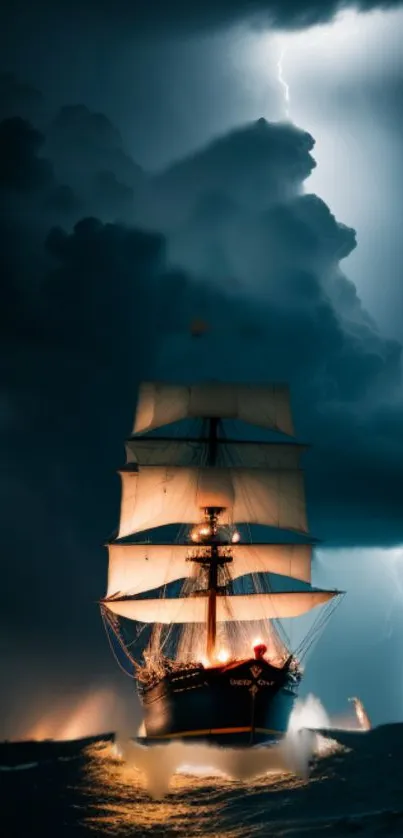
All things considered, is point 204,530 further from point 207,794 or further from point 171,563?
point 207,794

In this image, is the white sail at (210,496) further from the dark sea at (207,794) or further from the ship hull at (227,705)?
the dark sea at (207,794)

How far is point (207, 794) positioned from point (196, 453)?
39912 millimetres

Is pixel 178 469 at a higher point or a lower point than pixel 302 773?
higher

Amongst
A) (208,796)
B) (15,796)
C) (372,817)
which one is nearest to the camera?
(372,817)

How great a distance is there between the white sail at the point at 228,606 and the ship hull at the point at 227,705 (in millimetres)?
15877

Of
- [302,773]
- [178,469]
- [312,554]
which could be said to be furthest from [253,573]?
[302,773]

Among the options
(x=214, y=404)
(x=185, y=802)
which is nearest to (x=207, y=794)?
(x=185, y=802)

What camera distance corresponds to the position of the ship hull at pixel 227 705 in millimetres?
68812

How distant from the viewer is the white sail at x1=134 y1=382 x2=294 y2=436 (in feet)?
295

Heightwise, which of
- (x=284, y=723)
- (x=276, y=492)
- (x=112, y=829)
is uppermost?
(x=276, y=492)

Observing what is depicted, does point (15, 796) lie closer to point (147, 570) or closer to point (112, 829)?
point (112, 829)

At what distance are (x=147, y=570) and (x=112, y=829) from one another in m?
42.2

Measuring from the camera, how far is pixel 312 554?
92.7 meters

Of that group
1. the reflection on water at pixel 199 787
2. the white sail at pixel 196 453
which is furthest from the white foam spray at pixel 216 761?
the white sail at pixel 196 453
